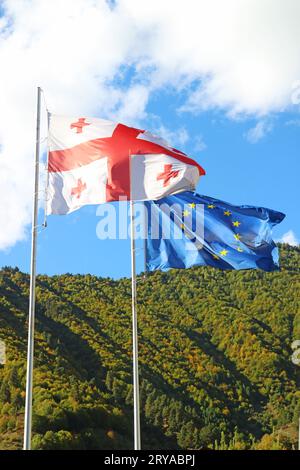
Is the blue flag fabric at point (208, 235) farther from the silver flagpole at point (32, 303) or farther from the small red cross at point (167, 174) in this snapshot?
the silver flagpole at point (32, 303)

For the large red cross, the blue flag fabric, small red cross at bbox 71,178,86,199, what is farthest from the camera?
the blue flag fabric

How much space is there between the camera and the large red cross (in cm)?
1672

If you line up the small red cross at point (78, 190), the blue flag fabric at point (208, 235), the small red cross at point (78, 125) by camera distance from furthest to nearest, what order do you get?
the blue flag fabric at point (208, 235)
the small red cross at point (78, 125)
the small red cross at point (78, 190)

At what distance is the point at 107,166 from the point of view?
16.8 metres

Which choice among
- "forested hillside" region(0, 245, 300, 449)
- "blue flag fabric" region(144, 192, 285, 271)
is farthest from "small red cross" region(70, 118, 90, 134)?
"forested hillside" region(0, 245, 300, 449)

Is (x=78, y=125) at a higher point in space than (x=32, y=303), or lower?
higher

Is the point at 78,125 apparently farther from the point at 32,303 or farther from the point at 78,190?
the point at 32,303

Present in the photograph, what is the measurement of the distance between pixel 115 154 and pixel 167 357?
71.8m

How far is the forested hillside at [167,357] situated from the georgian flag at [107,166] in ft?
171

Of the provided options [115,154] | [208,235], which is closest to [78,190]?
[115,154]

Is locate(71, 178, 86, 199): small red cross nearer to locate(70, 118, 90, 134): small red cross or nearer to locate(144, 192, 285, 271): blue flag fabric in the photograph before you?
locate(70, 118, 90, 134): small red cross

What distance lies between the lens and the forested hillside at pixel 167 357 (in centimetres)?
7319

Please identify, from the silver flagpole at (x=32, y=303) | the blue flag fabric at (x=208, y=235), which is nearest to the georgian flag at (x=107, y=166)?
the silver flagpole at (x=32, y=303)
